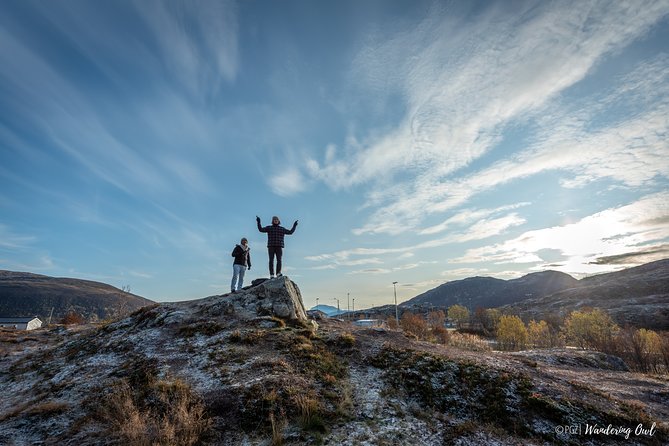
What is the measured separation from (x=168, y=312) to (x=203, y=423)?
539 inches

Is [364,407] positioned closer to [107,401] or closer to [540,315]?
[107,401]

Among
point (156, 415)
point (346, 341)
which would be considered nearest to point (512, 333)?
point (346, 341)

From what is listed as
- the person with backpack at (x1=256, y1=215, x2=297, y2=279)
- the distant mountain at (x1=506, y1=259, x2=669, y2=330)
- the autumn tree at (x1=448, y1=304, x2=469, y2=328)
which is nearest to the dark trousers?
the person with backpack at (x1=256, y1=215, x2=297, y2=279)

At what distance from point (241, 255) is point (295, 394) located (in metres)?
12.7

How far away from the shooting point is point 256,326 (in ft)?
60.8

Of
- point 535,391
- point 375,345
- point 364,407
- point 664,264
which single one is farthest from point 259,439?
point 664,264

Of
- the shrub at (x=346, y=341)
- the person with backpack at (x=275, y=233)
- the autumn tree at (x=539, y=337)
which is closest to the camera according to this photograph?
the shrub at (x=346, y=341)

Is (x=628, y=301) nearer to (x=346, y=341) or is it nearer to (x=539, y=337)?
(x=539, y=337)

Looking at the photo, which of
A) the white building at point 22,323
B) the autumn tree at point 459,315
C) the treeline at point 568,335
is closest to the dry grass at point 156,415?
the treeline at point 568,335

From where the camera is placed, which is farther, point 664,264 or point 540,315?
point 664,264

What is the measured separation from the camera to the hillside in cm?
954

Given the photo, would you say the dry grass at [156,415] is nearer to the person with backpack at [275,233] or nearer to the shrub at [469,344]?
the person with backpack at [275,233]

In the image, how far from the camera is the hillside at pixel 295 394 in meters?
9.54

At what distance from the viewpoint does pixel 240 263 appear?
2231 cm
